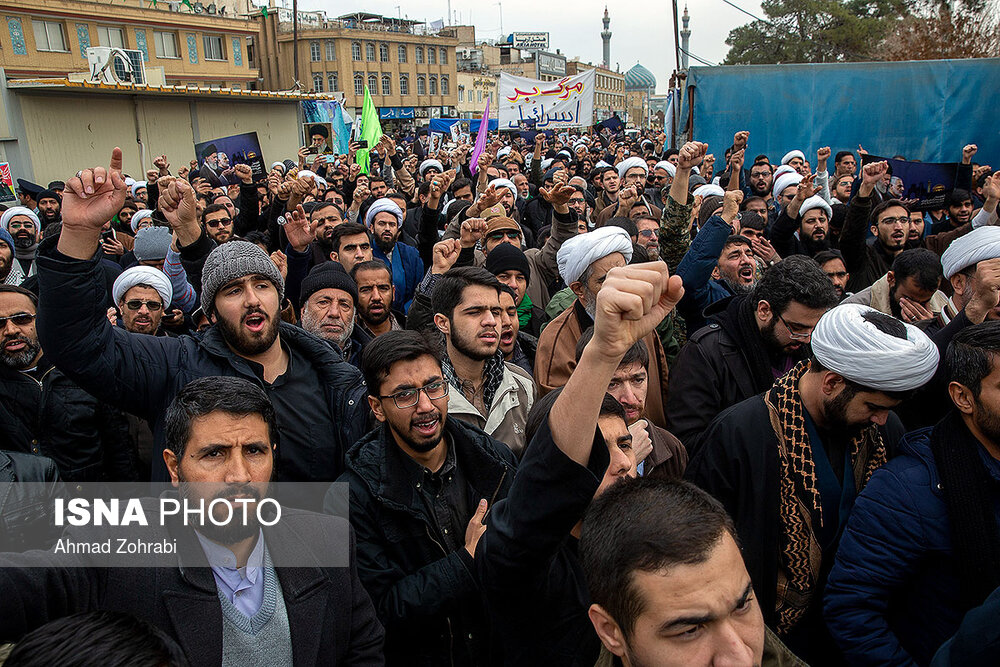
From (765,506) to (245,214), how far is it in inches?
242

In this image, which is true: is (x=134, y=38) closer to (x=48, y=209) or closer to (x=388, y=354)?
(x=48, y=209)

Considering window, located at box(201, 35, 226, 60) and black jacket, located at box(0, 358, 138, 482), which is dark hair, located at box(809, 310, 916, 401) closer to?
black jacket, located at box(0, 358, 138, 482)

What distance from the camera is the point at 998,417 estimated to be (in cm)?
187

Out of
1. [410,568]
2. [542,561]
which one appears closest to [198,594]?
[410,568]

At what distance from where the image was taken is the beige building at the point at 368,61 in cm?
5628

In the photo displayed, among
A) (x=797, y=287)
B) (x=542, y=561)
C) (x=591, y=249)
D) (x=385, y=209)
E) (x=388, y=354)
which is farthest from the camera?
(x=385, y=209)

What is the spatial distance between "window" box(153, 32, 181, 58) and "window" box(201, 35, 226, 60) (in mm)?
2028

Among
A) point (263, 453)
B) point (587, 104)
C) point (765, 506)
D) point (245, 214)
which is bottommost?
point (765, 506)

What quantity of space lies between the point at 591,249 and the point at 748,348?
0.95 m

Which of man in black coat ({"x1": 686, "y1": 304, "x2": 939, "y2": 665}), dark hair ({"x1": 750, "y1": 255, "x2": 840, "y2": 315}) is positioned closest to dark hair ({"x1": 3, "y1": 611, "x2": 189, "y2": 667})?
man in black coat ({"x1": 686, "y1": 304, "x2": 939, "y2": 665})

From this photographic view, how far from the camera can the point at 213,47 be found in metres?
41.5

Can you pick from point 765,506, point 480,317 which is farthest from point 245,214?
point 765,506

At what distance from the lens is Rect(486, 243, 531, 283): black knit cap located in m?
4.42

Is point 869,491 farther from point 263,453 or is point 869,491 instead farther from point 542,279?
point 542,279
